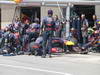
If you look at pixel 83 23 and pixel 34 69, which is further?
pixel 83 23

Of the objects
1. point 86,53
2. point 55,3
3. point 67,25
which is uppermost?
point 55,3

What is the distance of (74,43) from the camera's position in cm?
1554

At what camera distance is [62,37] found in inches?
653

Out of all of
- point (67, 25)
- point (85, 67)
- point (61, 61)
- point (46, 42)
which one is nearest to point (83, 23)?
point (67, 25)

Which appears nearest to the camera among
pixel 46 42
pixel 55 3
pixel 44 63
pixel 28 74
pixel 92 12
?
pixel 28 74

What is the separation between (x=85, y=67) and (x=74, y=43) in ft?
13.9

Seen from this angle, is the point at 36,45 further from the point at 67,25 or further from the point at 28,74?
the point at 28,74

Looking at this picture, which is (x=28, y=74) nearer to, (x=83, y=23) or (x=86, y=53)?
(x=86, y=53)

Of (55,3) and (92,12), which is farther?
(92,12)

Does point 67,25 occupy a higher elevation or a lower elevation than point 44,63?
higher

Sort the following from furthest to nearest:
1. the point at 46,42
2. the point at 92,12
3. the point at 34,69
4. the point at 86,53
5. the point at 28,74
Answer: the point at 92,12
the point at 86,53
the point at 46,42
the point at 34,69
the point at 28,74

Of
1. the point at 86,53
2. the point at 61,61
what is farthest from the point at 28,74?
the point at 86,53

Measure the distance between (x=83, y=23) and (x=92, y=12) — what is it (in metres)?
4.44

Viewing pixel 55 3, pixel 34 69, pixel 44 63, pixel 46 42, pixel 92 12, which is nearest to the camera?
pixel 34 69
